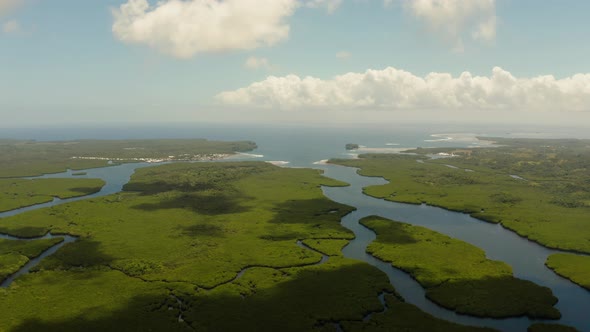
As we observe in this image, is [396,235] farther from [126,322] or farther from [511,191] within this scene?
[511,191]

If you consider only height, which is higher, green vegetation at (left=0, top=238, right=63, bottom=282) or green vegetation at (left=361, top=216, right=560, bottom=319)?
green vegetation at (left=0, top=238, right=63, bottom=282)

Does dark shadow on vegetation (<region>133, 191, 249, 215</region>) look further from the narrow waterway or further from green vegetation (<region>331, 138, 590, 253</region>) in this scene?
green vegetation (<region>331, 138, 590, 253</region>)

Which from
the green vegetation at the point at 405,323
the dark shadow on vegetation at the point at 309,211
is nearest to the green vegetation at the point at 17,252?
the dark shadow on vegetation at the point at 309,211

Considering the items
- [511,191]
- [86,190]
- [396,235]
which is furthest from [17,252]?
[511,191]


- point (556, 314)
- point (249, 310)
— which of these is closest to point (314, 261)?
point (249, 310)

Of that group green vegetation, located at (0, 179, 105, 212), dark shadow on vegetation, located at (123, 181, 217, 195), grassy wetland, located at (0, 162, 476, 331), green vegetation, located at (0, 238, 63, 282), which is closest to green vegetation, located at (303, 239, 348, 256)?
grassy wetland, located at (0, 162, 476, 331)

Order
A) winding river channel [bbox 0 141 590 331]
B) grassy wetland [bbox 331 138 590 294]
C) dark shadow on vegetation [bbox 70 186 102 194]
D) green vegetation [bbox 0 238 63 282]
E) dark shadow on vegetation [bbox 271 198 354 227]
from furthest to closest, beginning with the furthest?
dark shadow on vegetation [bbox 70 186 102 194]
dark shadow on vegetation [bbox 271 198 354 227]
grassy wetland [bbox 331 138 590 294]
green vegetation [bbox 0 238 63 282]
winding river channel [bbox 0 141 590 331]
